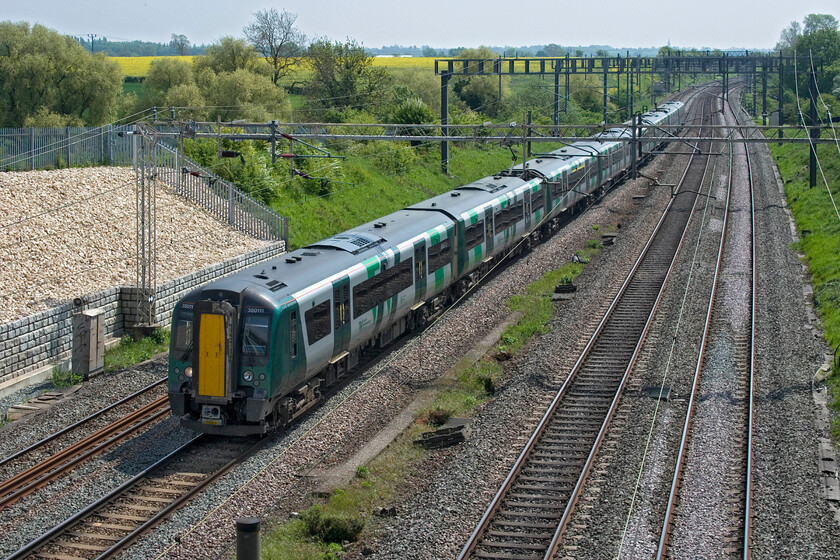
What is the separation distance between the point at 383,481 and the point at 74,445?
5.44 meters

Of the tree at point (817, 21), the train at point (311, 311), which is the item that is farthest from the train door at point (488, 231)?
the tree at point (817, 21)

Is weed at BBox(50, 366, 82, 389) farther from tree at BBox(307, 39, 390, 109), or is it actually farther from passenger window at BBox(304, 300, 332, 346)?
tree at BBox(307, 39, 390, 109)

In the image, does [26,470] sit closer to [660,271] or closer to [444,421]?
[444,421]

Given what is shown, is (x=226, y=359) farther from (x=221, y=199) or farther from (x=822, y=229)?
(x=822, y=229)

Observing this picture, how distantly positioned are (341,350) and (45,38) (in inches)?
1422

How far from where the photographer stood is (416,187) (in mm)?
44188

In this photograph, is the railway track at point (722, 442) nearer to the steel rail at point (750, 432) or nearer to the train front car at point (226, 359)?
the steel rail at point (750, 432)

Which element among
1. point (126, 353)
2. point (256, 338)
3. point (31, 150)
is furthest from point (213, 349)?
point (31, 150)

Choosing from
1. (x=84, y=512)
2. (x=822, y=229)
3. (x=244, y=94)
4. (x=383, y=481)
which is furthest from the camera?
(x=244, y=94)

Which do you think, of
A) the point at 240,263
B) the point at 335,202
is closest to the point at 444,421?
the point at 240,263

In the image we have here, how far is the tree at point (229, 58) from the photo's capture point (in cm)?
6078

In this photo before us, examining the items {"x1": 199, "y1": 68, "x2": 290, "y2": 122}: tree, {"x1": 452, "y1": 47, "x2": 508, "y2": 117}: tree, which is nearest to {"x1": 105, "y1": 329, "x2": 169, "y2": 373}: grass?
{"x1": 199, "y1": 68, "x2": 290, "y2": 122}: tree

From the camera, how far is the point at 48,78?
4650 cm

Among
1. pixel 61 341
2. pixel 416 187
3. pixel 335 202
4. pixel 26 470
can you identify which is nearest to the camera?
pixel 26 470
